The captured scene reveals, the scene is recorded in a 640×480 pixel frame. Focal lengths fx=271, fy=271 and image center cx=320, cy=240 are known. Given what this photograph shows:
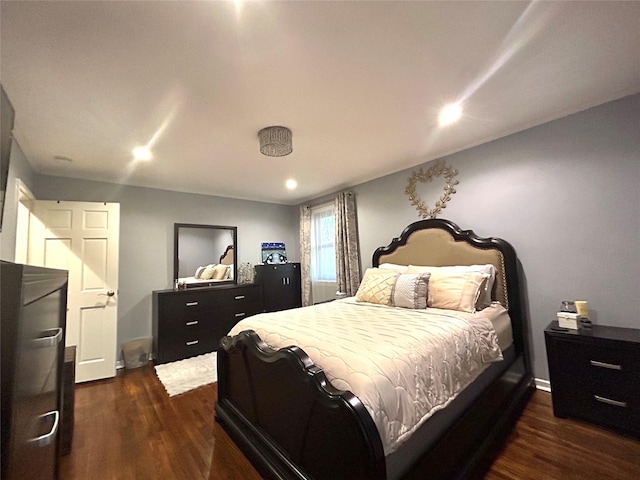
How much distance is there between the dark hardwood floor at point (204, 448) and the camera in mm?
1539

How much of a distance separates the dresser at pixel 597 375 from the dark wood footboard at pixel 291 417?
1.84 metres

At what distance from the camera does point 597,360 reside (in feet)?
6.13

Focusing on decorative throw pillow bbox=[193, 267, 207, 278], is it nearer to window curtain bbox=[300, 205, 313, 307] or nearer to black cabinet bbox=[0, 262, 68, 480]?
window curtain bbox=[300, 205, 313, 307]

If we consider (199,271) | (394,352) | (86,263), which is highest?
(86,263)

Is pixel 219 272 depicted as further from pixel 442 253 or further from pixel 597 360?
pixel 597 360

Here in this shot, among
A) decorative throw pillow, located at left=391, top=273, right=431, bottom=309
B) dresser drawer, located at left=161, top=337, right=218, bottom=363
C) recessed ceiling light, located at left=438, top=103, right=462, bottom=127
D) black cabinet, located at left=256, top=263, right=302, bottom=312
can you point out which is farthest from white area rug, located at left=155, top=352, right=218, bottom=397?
recessed ceiling light, located at left=438, top=103, right=462, bottom=127

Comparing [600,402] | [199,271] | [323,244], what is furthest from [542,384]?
[199,271]

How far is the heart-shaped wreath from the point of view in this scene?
9.95 feet

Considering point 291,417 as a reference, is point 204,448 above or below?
below

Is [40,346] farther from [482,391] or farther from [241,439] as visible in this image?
[482,391]

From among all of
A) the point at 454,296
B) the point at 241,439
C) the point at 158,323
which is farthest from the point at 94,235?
the point at 454,296

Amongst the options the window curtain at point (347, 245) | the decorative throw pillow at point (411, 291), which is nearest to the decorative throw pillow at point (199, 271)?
the window curtain at point (347, 245)

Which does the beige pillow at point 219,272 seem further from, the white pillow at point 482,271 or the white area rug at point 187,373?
the white pillow at point 482,271

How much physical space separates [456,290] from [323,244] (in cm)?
266
